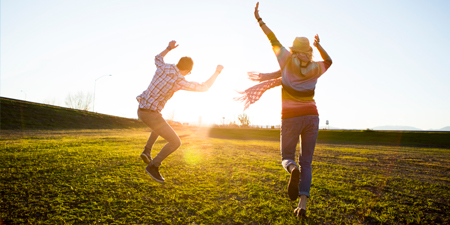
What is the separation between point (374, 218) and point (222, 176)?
331 cm

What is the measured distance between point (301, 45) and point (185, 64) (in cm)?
204

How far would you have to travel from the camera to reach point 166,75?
3.88 meters

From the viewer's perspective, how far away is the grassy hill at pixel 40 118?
27484mm

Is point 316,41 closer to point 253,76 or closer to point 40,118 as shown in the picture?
point 253,76

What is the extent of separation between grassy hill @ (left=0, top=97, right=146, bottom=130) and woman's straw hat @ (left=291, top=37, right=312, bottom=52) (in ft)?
106

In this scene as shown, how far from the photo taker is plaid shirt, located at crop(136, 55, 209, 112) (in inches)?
153

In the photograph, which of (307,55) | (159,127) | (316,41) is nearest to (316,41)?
(316,41)

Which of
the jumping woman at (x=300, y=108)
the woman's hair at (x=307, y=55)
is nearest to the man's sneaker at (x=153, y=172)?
the jumping woman at (x=300, y=108)

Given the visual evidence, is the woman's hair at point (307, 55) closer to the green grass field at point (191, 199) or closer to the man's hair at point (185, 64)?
the man's hair at point (185, 64)

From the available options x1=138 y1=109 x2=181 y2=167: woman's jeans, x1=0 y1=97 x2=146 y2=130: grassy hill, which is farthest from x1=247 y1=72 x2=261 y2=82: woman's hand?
x1=0 y1=97 x2=146 y2=130: grassy hill

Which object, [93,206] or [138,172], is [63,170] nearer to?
[138,172]

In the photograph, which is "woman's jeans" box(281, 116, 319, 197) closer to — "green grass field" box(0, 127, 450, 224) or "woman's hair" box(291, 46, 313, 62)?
"green grass field" box(0, 127, 450, 224)

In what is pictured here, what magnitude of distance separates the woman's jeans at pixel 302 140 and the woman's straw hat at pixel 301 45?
1.06 meters

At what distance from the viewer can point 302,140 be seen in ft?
11.0
